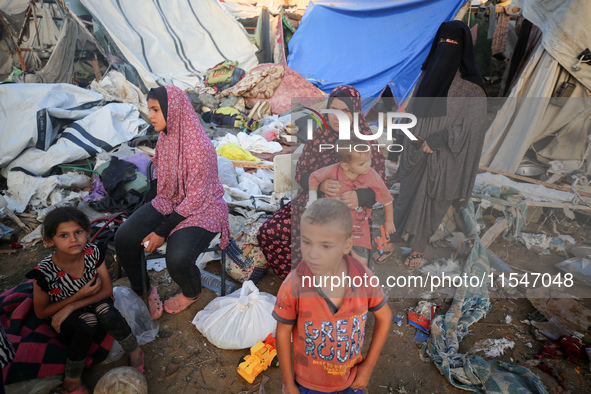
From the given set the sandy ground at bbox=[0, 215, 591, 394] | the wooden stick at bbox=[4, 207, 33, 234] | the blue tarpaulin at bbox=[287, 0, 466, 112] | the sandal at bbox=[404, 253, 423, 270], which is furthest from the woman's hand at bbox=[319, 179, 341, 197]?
the blue tarpaulin at bbox=[287, 0, 466, 112]

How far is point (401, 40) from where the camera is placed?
583 centimetres

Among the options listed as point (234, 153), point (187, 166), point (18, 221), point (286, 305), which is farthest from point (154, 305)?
point (234, 153)

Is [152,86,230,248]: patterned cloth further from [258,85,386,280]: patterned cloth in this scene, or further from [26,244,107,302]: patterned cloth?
[258,85,386,280]: patterned cloth

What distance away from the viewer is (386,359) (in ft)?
6.55

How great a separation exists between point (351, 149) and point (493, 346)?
5.55 ft

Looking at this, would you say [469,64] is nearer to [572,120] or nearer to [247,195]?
[247,195]

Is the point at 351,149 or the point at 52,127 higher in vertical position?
the point at 351,149

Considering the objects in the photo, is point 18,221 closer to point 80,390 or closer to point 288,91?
point 80,390

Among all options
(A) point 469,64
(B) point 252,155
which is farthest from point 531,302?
(B) point 252,155

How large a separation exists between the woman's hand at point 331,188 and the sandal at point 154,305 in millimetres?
1623

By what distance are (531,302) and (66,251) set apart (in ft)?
10.00

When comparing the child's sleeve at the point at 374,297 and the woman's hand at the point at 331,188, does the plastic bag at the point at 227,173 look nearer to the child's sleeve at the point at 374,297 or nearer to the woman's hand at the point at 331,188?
the woman's hand at the point at 331,188

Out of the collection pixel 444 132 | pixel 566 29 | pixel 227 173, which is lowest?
pixel 227 173

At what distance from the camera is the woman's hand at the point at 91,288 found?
1733 millimetres
